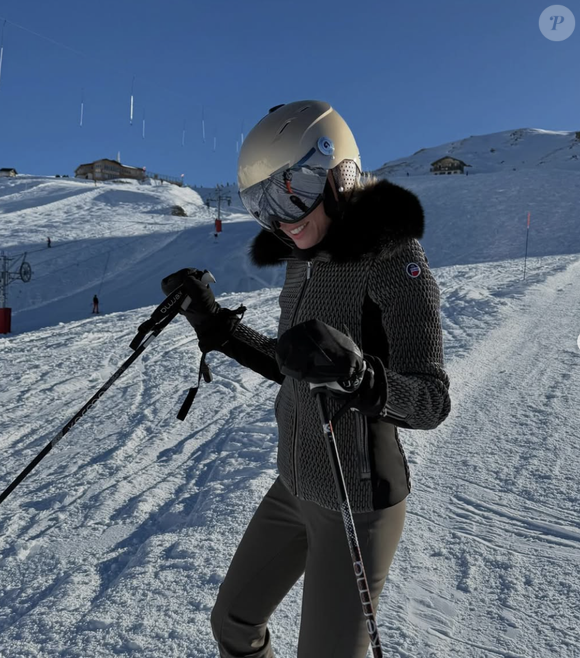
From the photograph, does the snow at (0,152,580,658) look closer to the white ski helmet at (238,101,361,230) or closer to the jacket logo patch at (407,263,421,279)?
the jacket logo patch at (407,263,421,279)

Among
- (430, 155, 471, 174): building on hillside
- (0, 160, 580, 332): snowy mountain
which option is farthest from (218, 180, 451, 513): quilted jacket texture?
(430, 155, 471, 174): building on hillside

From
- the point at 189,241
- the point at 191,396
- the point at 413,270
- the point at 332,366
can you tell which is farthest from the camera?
the point at 189,241

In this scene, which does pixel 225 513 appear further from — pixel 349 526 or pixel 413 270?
pixel 413 270

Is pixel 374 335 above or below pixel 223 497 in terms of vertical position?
above

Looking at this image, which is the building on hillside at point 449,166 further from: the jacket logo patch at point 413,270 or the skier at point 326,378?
the jacket logo patch at point 413,270

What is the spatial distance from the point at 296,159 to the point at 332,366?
32.8 inches

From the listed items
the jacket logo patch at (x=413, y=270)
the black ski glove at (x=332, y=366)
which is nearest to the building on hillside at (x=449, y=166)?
the jacket logo patch at (x=413, y=270)

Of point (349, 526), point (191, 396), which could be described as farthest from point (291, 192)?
point (349, 526)

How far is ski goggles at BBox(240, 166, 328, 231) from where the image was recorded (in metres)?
1.80

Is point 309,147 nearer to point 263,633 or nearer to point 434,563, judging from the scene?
point 263,633

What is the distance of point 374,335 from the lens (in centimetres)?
164

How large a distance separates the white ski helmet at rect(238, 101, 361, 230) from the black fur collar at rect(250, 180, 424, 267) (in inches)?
4.3

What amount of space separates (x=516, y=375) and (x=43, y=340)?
26.7 feet

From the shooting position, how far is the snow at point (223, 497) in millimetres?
2600
